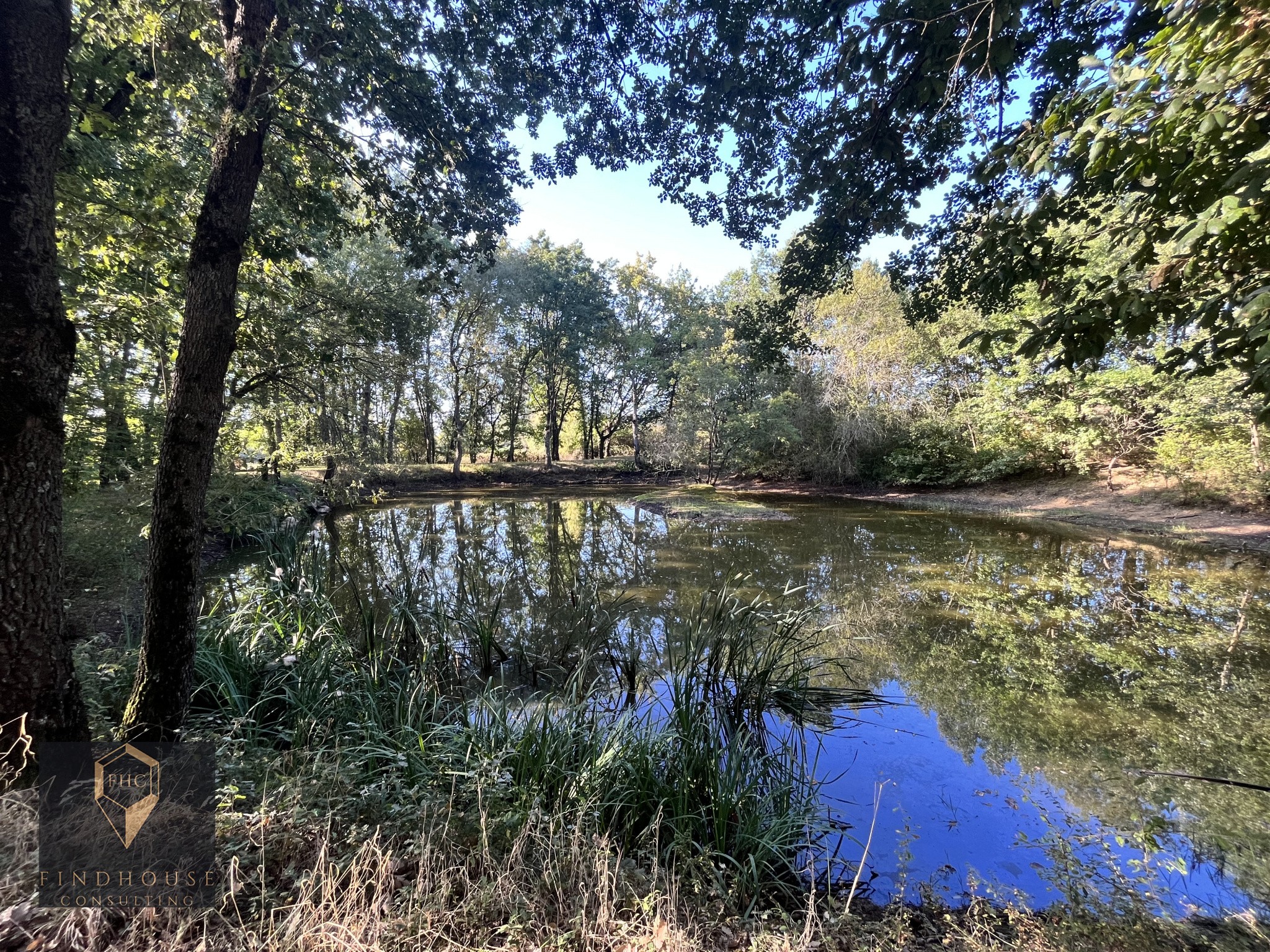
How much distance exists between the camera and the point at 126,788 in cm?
200

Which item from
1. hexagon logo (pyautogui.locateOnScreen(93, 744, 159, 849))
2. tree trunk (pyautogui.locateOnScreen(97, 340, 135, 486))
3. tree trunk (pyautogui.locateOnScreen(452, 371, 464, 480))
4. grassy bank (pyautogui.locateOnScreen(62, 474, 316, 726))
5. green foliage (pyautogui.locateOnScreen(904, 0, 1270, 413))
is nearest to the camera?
green foliage (pyautogui.locateOnScreen(904, 0, 1270, 413))

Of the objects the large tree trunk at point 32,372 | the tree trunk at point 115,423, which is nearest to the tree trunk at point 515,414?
the tree trunk at point 115,423

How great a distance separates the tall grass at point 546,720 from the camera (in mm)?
2531

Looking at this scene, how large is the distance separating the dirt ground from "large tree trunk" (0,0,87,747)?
1846 centimetres

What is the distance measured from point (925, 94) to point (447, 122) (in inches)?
150

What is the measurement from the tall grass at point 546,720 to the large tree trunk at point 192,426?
1.58ft

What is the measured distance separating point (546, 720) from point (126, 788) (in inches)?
71.9

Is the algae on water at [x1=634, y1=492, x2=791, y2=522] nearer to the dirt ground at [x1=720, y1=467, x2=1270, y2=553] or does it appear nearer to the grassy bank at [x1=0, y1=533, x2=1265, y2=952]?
the dirt ground at [x1=720, y1=467, x2=1270, y2=553]

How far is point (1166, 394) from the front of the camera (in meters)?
14.2

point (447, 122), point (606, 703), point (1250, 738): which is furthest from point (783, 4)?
point (1250, 738)

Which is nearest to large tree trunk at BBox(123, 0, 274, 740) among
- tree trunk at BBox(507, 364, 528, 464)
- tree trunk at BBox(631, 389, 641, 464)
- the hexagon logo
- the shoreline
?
the hexagon logo

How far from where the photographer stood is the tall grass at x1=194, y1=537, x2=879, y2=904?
2531 mm

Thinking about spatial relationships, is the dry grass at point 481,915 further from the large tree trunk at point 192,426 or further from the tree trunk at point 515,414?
the tree trunk at point 515,414

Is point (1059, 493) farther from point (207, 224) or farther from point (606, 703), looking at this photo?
point (207, 224)
